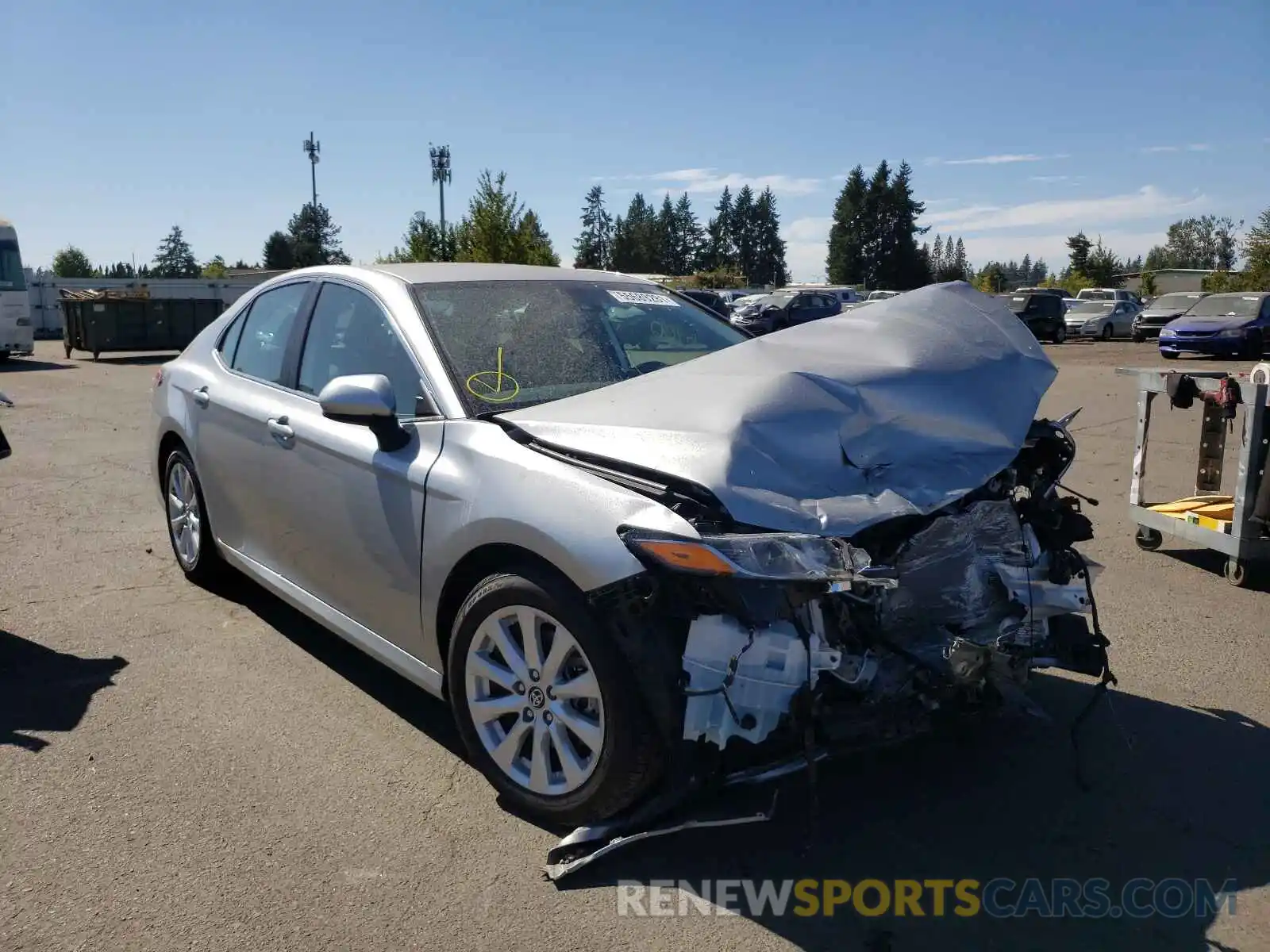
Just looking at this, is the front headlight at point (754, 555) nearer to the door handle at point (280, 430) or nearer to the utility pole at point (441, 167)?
the door handle at point (280, 430)

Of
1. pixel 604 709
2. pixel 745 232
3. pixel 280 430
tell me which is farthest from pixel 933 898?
pixel 745 232

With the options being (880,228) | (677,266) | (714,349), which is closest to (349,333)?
(714,349)

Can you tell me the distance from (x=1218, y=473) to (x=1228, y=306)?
23240 mm

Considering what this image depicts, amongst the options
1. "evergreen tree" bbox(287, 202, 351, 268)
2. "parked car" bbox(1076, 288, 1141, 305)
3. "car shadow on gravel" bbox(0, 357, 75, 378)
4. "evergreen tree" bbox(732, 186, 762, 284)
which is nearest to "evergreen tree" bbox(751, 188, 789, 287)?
"evergreen tree" bbox(732, 186, 762, 284)

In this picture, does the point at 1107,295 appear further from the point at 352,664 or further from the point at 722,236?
the point at 722,236

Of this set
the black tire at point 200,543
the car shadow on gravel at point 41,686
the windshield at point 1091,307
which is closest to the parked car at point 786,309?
the windshield at point 1091,307

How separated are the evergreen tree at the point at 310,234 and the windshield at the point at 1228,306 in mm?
69530

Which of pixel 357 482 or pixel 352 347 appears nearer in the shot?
pixel 357 482

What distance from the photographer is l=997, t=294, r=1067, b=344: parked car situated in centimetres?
3484

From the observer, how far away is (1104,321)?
3812 cm

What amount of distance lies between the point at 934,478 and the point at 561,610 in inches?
48.7

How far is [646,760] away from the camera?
2.88 m

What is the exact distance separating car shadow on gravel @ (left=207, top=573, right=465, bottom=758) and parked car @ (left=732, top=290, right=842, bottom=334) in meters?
28.1

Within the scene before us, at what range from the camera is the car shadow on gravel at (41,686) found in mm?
3973
